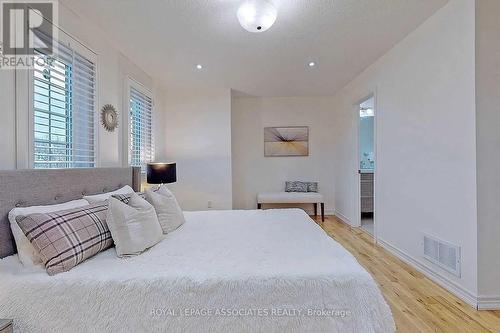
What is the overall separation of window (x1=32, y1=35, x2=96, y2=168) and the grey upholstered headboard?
0.23 metres

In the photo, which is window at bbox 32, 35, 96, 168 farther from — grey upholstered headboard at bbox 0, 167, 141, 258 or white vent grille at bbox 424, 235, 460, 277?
white vent grille at bbox 424, 235, 460, 277

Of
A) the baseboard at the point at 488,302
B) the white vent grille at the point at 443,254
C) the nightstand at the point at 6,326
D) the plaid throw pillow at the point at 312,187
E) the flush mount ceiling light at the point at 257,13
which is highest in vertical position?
the flush mount ceiling light at the point at 257,13

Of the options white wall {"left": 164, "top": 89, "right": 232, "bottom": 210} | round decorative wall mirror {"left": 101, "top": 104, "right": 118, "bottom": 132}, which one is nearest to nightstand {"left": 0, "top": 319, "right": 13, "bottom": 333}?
round decorative wall mirror {"left": 101, "top": 104, "right": 118, "bottom": 132}

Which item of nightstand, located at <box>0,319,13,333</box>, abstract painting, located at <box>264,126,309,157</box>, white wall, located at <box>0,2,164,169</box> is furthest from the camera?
abstract painting, located at <box>264,126,309,157</box>

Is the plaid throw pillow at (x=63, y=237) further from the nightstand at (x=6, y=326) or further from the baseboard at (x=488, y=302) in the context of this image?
the baseboard at (x=488, y=302)

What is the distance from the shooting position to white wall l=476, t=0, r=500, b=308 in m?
1.94

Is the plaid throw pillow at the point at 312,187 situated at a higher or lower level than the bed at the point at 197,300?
higher

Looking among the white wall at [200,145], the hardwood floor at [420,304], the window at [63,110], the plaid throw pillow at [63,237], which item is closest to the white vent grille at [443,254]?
the hardwood floor at [420,304]

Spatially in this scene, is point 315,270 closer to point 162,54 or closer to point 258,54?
point 258,54

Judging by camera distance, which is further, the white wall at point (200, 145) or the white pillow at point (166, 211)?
the white wall at point (200, 145)

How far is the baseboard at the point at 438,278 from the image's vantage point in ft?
6.49

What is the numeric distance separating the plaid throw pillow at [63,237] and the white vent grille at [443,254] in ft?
8.81

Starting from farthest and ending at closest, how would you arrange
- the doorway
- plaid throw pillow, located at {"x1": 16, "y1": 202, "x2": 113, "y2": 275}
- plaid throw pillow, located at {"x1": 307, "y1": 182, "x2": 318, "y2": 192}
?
plaid throw pillow, located at {"x1": 307, "y1": 182, "x2": 318, "y2": 192}
the doorway
plaid throw pillow, located at {"x1": 16, "y1": 202, "x2": 113, "y2": 275}

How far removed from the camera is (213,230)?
6.96 feet
